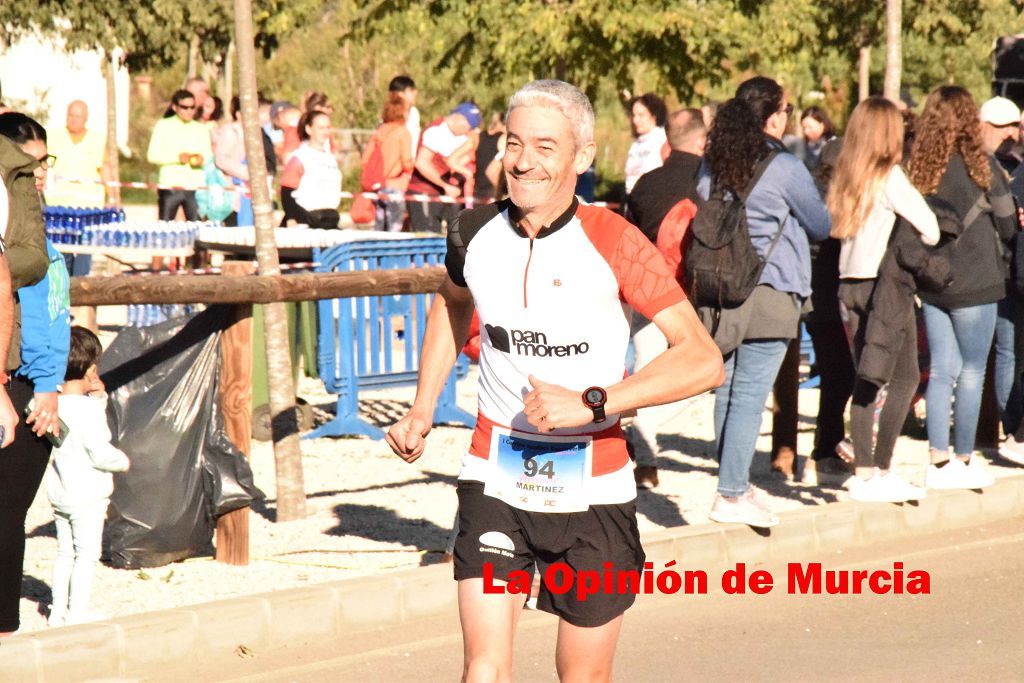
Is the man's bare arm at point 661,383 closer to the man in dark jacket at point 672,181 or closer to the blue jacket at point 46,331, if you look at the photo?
the blue jacket at point 46,331

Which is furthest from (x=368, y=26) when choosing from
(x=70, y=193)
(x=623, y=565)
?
(x=623, y=565)

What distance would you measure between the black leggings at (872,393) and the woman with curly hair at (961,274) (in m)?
0.30

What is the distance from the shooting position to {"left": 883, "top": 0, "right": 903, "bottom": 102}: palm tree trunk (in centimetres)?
1537

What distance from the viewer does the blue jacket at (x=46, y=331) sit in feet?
18.7

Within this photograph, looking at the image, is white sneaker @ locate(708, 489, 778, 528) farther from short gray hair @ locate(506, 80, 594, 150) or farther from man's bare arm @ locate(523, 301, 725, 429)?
short gray hair @ locate(506, 80, 594, 150)

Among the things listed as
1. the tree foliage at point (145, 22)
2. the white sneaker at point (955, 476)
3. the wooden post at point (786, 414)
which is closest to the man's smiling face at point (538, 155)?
the white sneaker at point (955, 476)

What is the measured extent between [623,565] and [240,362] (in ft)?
11.9

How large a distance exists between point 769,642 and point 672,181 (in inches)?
110

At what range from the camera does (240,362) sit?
761cm

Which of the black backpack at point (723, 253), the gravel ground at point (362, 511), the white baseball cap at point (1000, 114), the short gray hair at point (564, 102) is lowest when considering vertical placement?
the gravel ground at point (362, 511)

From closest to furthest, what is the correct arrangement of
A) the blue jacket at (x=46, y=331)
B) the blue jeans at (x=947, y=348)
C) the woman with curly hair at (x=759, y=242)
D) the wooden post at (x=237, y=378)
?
the blue jacket at (x=46, y=331) → the woman with curly hair at (x=759, y=242) → the wooden post at (x=237, y=378) → the blue jeans at (x=947, y=348)

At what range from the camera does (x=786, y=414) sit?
951cm

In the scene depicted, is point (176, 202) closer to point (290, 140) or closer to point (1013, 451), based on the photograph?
point (290, 140)

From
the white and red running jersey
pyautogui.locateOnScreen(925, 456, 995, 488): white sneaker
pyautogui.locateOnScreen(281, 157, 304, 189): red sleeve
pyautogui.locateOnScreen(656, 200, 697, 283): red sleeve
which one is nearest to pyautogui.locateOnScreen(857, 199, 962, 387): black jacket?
pyautogui.locateOnScreen(925, 456, 995, 488): white sneaker
